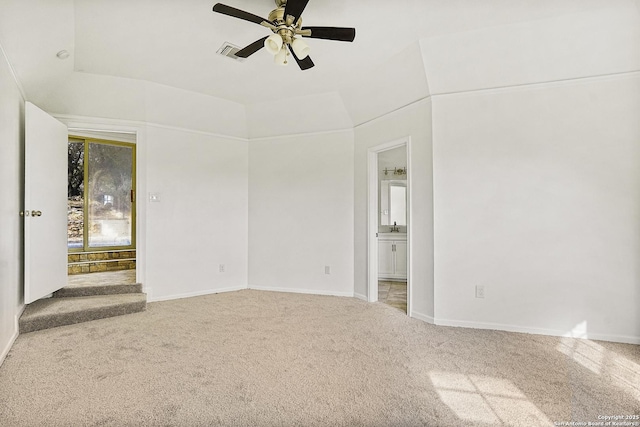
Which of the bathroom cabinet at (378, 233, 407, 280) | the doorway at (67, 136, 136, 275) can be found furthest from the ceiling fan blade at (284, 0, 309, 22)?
the doorway at (67, 136, 136, 275)

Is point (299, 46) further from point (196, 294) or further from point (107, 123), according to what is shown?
point (196, 294)

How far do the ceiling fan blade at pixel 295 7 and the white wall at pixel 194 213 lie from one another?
2891 mm

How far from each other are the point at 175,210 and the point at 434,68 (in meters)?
3.58

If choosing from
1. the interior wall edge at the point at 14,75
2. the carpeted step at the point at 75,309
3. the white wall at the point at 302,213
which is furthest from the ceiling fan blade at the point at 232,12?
the carpeted step at the point at 75,309

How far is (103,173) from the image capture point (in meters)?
6.02

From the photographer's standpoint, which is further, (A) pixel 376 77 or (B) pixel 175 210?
(B) pixel 175 210

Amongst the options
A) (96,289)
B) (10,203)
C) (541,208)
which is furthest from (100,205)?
(541,208)

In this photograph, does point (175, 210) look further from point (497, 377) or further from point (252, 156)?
point (497, 377)

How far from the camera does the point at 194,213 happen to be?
15.3ft

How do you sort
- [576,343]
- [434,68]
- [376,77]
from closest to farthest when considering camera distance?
[576,343] → [434,68] → [376,77]

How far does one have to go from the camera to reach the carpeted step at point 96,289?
3.96 metres

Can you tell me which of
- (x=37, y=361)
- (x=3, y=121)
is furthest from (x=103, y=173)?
(x=37, y=361)

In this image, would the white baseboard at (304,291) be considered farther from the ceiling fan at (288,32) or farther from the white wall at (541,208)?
the ceiling fan at (288,32)

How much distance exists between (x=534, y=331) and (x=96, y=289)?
15.9 feet
